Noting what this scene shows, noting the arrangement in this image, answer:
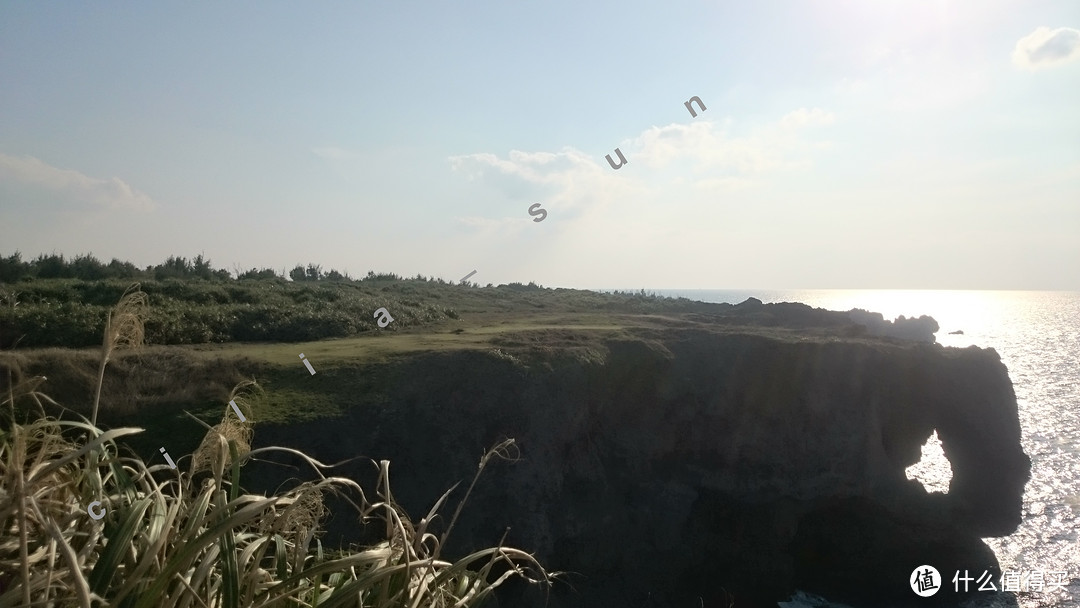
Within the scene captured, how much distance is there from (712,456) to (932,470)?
26676 mm

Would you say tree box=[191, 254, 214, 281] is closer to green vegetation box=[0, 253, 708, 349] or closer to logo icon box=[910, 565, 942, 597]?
green vegetation box=[0, 253, 708, 349]

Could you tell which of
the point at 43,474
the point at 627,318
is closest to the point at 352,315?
the point at 627,318

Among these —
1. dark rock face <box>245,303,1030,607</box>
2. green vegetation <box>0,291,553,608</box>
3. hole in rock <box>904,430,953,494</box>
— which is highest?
green vegetation <box>0,291,553,608</box>

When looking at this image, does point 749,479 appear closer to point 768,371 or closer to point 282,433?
point 768,371

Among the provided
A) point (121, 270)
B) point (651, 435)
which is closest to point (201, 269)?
point (121, 270)

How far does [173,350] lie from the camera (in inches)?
728

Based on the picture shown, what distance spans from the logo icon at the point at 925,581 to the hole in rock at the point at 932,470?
1300 centimetres

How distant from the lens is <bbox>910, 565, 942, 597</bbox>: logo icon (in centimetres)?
2516

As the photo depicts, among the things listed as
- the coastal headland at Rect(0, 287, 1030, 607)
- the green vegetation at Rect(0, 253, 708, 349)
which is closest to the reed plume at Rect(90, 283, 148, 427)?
the coastal headland at Rect(0, 287, 1030, 607)

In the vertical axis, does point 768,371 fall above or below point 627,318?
below

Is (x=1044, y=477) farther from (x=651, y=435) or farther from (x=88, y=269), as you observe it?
(x=88, y=269)

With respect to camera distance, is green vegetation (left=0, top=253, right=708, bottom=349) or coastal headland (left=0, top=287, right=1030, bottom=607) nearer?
coastal headland (left=0, top=287, right=1030, bottom=607)

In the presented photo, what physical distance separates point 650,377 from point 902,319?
53750mm

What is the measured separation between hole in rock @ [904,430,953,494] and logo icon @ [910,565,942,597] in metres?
13.0
